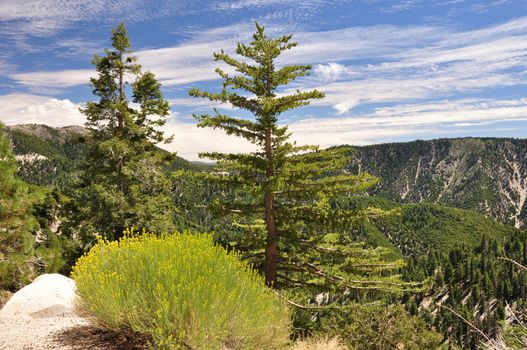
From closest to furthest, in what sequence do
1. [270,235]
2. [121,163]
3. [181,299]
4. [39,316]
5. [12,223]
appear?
[181,299]
[39,316]
[12,223]
[270,235]
[121,163]

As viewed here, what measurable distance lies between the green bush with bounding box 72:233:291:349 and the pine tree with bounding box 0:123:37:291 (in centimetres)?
815

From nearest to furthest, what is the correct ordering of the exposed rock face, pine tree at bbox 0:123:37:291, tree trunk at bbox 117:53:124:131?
the exposed rock face < pine tree at bbox 0:123:37:291 < tree trunk at bbox 117:53:124:131

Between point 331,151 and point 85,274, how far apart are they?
948 cm

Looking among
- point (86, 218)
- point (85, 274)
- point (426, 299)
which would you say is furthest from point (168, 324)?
point (426, 299)

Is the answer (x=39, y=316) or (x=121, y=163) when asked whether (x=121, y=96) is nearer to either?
(x=121, y=163)

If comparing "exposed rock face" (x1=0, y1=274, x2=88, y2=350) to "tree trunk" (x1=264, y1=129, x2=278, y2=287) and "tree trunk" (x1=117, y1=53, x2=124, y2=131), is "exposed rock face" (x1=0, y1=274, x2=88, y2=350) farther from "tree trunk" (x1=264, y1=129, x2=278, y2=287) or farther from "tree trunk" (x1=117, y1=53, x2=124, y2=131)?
"tree trunk" (x1=117, y1=53, x2=124, y2=131)

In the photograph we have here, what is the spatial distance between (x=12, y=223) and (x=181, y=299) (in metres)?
10.4

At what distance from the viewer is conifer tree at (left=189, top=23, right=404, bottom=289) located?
13461mm

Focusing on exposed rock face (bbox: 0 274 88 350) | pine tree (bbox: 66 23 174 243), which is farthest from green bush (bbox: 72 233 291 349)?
pine tree (bbox: 66 23 174 243)

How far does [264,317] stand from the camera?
6184 millimetres

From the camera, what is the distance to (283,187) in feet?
44.1

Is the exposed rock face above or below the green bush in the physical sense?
below

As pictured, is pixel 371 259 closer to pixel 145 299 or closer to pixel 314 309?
pixel 314 309

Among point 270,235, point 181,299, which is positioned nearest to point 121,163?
point 270,235
